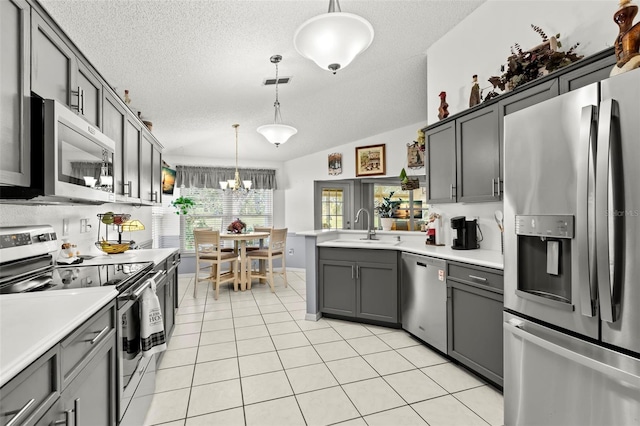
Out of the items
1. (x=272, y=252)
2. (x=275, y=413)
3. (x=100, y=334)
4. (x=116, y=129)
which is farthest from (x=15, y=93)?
(x=272, y=252)

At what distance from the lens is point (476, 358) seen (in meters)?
2.25

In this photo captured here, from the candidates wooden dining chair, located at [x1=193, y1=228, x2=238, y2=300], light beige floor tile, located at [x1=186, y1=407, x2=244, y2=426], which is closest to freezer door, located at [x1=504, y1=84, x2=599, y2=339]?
light beige floor tile, located at [x1=186, y1=407, x2=244, y2=426]

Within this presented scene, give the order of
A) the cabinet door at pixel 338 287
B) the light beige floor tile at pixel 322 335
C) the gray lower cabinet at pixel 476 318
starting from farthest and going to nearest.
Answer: the cabinet door at pixel 338 287 < the light beige floor tile at pixel 322 335 < the gray lower cabinet at pixel 476 318

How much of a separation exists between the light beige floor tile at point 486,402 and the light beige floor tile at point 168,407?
1754 millimetres

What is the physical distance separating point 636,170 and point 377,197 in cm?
491

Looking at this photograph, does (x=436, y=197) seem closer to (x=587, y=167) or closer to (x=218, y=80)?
(x=587, y=167)

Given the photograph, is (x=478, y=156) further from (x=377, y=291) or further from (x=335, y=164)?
(x=335, y=164)

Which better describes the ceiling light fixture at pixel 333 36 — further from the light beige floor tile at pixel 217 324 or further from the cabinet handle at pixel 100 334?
the light beige floor tile at pixel 217 324

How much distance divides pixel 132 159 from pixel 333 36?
89.8 inches

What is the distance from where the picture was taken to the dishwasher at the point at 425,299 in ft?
8.53

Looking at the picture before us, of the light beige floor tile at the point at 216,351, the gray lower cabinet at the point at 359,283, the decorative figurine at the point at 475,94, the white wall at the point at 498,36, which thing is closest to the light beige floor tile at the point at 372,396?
the gray lower cabinet at the point at 359,283

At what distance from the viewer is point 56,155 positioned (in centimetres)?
146

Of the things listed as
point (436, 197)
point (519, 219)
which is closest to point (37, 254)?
point (519, 219)

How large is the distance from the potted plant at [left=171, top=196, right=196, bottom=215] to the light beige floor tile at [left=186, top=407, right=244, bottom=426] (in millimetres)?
4751
